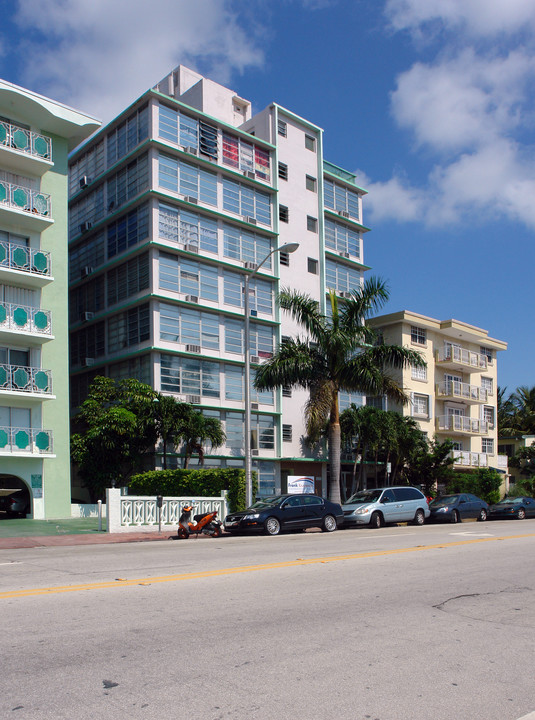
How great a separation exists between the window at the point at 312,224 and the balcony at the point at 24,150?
701 inches

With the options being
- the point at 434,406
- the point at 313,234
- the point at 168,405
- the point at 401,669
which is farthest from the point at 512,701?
the point at 434,406

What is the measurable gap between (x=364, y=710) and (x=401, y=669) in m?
1.09

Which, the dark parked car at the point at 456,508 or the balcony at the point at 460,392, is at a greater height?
the balcony at the point at 460,392

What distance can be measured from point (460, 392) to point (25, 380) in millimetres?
33732

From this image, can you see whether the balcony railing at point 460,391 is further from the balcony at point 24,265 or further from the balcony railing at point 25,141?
the balcony railing at point 25,141

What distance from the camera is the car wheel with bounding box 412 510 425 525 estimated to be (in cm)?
2795

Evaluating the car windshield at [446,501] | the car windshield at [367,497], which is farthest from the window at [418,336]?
the car windshield at [367,497]

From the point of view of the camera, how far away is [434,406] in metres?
50.4

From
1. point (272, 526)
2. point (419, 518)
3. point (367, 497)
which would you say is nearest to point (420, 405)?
point (419, 518)

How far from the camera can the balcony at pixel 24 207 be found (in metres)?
27.3

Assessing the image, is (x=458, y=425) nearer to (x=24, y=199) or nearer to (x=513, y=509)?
(x=513, y=509)

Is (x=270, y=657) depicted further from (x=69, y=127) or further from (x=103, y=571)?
(x=69, y=127)

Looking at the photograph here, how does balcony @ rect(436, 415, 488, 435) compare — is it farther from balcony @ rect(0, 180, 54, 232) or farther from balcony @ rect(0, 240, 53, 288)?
balcony @ rect(0, 180, 54, 232)

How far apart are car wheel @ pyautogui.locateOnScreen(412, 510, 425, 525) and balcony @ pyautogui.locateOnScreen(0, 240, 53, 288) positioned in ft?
57.1
